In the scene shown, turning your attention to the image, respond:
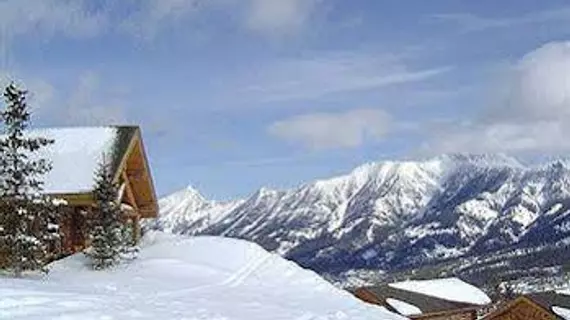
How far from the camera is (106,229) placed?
29547mm

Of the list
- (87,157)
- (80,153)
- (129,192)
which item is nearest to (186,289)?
(87,157)

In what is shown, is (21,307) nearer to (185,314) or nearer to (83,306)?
(83,306)

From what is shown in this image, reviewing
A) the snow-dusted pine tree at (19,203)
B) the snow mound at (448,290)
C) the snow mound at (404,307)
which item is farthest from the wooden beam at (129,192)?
the snow mound at (448,290)

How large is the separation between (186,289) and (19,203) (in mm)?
5469

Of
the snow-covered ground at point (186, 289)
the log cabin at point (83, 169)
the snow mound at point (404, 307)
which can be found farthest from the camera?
the snow mound at point (404, 307)

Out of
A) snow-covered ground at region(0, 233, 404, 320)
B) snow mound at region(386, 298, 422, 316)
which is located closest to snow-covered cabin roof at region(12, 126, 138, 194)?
snow-covered ground at region(0, 233, 404, 320)

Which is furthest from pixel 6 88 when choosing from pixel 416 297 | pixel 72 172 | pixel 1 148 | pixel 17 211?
pixel 416 297

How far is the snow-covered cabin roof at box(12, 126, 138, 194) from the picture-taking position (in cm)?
3272

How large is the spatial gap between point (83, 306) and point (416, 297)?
2385 inches

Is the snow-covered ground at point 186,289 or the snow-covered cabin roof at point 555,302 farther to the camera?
the snow-covered cabin roof at point 555,302

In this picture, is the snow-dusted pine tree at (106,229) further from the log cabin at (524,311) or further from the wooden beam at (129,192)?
the log cabin at (524,311)

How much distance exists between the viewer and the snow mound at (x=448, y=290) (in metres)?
82.1

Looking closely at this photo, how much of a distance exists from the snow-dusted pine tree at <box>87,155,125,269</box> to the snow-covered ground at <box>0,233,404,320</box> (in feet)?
1.72

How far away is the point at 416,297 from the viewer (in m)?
78.6
